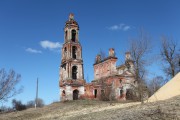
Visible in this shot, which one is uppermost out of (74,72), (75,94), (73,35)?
(73,35)

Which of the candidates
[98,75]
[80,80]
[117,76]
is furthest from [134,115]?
[98,75]

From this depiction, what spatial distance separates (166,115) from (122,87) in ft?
114

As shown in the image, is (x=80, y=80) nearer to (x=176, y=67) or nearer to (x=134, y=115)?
(x=176, y=67)

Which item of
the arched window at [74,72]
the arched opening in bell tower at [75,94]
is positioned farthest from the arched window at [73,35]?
the arched opening in bell tower at [75,94]

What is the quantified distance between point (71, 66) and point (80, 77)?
7.45ft

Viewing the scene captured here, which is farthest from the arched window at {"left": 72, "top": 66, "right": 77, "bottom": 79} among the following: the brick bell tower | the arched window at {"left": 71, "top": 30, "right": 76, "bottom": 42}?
the arched window at {"left": 71, "top": 30, "right": 76, "bottom": 42}

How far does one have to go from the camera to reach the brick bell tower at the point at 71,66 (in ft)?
137

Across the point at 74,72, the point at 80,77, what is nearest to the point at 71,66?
the point at 74,72

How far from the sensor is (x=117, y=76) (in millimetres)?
46125

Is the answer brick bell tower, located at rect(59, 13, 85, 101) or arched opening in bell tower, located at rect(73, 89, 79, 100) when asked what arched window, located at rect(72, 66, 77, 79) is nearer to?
brick bell tower, located at rect(59, 13, 85, 101)

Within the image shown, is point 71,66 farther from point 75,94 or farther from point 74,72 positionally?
point 75,94

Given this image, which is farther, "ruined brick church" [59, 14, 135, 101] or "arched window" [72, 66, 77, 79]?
"arched window" [72, 66, 77, 79]

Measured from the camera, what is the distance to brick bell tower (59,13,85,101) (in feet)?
137

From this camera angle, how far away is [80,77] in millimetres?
43125
